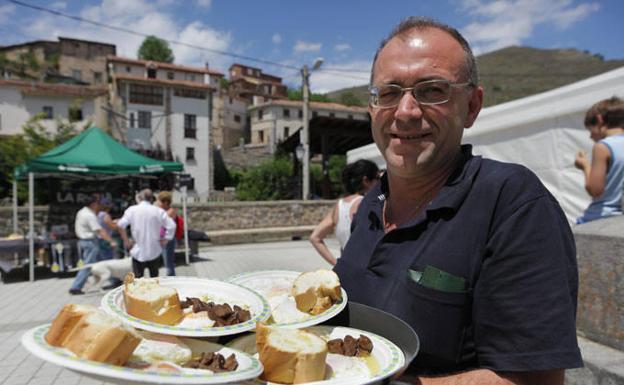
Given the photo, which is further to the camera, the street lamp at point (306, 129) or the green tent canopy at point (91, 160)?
the street lamp at point (306, 129)

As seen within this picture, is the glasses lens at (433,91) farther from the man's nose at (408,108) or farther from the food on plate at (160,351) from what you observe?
the food on plate at (160,351)

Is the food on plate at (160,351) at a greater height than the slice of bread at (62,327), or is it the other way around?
the slice of bread at (62,327)

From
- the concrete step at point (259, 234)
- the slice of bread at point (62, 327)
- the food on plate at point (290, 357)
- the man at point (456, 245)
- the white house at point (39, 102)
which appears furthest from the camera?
the white house at point (39, 102)

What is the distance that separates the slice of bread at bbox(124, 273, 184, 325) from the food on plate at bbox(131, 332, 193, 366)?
0.06 m

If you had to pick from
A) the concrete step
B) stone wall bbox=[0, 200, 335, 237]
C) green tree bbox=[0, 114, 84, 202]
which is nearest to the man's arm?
the concrete step

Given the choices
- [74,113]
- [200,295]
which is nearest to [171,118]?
[74,113]

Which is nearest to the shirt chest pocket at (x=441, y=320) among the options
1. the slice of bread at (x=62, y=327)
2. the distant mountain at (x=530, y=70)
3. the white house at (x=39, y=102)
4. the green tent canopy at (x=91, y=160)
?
the slice of bread at (x=62, y=327)

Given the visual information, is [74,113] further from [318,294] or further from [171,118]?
[318,294]

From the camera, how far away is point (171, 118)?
43312 mm

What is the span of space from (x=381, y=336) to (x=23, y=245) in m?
11.1

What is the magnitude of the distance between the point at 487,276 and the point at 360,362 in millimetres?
438

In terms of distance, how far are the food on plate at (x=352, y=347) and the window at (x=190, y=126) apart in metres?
45.1

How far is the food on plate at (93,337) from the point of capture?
0.86 meters

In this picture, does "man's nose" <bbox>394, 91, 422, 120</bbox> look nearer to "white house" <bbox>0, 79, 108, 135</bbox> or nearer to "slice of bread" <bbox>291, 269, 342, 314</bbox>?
"slice of bread" <bbox>291, 269, 342, 314</bbox>
